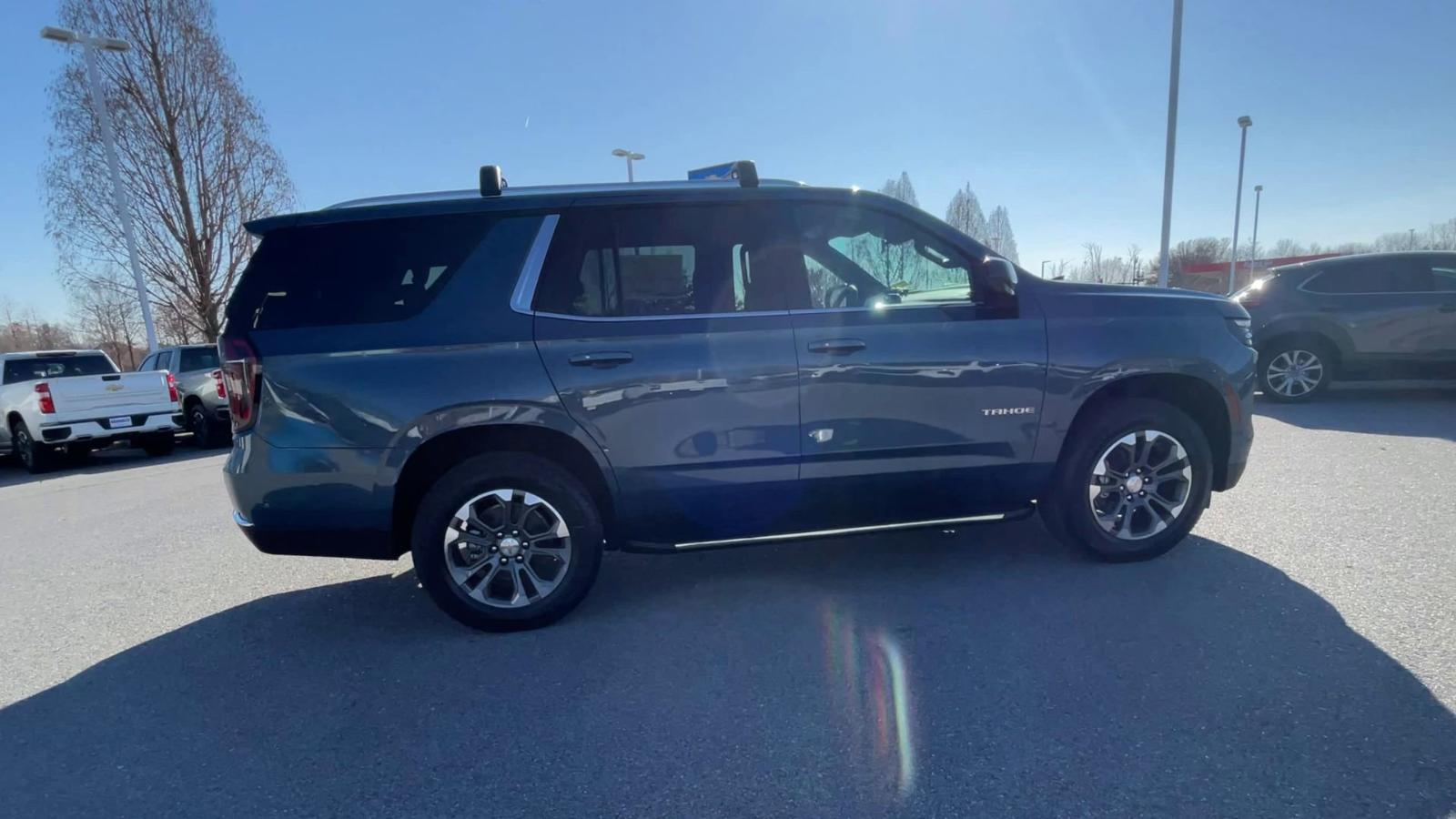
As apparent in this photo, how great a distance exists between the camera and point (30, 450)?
968 centimetres

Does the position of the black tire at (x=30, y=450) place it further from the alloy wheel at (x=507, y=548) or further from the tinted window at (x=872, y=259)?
the tinted window at (x=872, y=259)

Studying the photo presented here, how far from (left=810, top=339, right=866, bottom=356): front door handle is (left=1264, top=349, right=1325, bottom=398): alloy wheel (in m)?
7.87

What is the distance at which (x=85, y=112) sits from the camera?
57.9ft

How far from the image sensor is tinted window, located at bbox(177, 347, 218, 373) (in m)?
12.5

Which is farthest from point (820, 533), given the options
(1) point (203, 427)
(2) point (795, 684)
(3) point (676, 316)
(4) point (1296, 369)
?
(1) point (203, 427)

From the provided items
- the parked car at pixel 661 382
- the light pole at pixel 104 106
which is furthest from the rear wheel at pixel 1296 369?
the light pole at pixel 104 106

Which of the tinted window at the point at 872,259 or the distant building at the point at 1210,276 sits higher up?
the distant building at the point at 1210,276

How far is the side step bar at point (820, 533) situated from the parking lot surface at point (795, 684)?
0.33 meters

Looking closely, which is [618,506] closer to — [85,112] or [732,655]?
[732,655]

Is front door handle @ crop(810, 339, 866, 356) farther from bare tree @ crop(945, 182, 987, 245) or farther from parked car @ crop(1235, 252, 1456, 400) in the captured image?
bare tree @ crop(945, 182, 987, 245)

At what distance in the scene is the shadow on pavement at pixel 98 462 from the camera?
954cm

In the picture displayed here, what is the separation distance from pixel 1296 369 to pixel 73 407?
15697 mm

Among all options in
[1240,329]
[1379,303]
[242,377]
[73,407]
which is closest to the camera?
[242,377]

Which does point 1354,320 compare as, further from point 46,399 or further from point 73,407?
point 46,399
